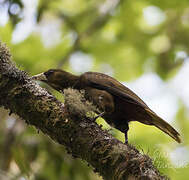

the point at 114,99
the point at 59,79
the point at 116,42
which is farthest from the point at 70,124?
the point at 116,42

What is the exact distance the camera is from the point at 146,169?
2.91 metres

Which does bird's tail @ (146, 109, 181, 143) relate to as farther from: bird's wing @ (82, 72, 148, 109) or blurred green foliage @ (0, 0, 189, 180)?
blurred green foliage @ (0, 0, 189, 180)

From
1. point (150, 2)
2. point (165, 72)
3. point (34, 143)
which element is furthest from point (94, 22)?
point (34, 143)

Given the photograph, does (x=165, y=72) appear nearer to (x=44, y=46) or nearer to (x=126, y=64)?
(x=126, y=64)

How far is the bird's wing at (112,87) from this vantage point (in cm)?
440

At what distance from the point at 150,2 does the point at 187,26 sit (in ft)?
2.81

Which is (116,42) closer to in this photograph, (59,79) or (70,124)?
(59,79)

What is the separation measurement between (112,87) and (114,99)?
0.41 feet

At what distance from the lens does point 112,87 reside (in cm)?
448

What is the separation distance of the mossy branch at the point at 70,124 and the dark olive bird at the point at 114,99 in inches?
43.4

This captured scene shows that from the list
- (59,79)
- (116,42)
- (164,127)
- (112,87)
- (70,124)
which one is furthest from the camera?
(116,42)

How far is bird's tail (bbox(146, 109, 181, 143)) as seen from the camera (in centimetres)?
429

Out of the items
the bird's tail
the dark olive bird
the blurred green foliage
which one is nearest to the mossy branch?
the dark olive bird

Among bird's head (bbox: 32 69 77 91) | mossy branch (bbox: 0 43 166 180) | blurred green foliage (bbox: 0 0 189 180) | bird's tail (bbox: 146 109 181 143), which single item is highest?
blurred green foliage (bbox: 0 0 189 180)
